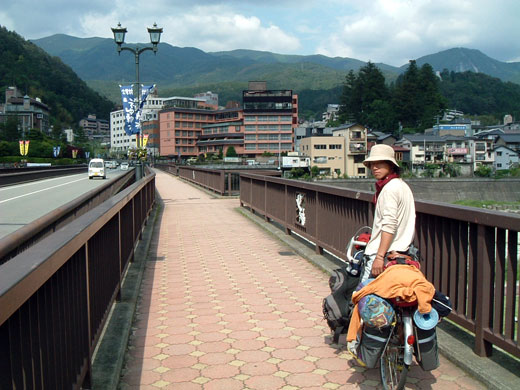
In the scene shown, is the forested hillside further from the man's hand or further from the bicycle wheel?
the bicycle wheel

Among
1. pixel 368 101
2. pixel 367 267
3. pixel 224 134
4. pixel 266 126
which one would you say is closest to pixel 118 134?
pixel 224 134

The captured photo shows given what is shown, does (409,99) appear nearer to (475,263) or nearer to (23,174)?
(23,174)

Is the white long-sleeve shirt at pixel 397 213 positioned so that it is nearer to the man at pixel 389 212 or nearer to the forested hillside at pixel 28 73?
the man at pixel 389 212

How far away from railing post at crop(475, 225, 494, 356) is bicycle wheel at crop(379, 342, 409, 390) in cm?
84

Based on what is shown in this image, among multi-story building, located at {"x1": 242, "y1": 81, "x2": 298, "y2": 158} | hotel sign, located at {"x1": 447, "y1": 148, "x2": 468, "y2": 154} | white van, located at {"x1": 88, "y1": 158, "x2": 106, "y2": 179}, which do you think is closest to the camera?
white van, located at {"x1": 88, "y1": 158, "x2": 106, "y2": 179}

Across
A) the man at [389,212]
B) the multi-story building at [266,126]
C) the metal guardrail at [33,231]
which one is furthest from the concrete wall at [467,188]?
the man at [389,212]

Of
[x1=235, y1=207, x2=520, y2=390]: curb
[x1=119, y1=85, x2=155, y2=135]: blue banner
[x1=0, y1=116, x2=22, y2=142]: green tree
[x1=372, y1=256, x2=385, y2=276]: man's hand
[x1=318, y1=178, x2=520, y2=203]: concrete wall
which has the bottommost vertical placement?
[x1=318, y1=178, x2=520, y2=203]: concrete wall

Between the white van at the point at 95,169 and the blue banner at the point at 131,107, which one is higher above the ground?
the blue banner at the point at 131,107

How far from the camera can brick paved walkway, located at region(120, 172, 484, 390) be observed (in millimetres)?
4102

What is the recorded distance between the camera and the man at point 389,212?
3807 mm

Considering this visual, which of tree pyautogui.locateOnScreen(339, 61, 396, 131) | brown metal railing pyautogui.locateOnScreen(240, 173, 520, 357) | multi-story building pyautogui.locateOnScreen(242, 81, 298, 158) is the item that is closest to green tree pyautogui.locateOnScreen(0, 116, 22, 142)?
multi-story building pyautogui.locateOnScreen(242, 81, 298, 158)

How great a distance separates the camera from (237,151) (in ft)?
438

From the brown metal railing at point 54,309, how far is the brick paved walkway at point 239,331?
2.21ft

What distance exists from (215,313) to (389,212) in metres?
2.72
